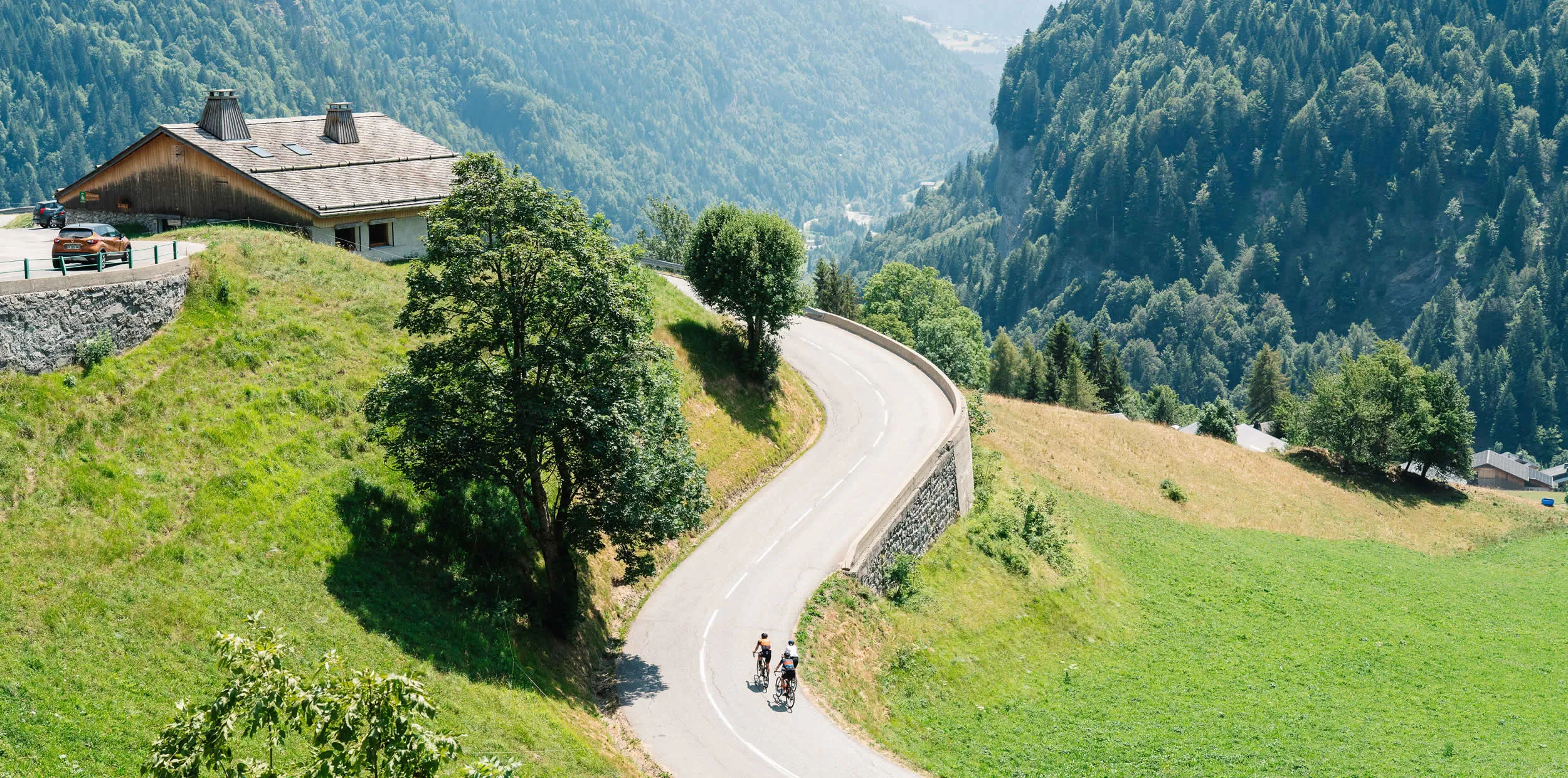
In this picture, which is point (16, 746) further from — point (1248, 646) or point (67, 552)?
point (1248, 646)

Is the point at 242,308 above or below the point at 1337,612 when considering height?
above

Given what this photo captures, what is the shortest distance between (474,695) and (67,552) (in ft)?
27.8

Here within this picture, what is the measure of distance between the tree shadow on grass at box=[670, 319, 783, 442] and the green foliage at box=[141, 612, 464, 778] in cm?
3483

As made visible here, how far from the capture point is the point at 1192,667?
38.7 meters

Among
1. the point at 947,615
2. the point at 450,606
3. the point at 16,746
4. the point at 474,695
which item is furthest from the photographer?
the point at 947,615

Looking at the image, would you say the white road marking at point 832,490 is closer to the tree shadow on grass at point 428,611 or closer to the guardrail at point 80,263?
the tree shadow on grass at point 428,611

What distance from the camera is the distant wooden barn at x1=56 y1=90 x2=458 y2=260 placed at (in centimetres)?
4600

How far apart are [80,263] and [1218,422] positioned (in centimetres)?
9377

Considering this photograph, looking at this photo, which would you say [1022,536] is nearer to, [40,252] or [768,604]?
[768,604]

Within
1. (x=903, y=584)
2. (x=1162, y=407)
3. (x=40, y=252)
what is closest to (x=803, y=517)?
(x=903, y=584)

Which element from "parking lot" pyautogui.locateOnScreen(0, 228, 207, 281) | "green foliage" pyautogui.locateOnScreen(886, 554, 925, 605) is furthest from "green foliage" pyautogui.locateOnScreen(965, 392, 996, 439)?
"parking lot" pyautogui.locateOnScreen(0, 228, 207, 281)

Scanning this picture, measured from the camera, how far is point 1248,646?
41.5 m

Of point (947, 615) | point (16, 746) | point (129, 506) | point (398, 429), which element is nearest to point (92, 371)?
point (129, 506)

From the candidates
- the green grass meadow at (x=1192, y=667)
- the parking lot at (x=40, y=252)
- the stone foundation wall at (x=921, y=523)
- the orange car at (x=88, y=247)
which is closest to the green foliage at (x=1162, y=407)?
the green grass meadow at (x=1192, y=667)
